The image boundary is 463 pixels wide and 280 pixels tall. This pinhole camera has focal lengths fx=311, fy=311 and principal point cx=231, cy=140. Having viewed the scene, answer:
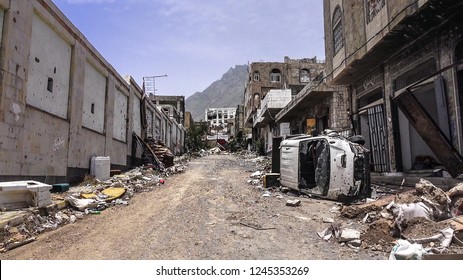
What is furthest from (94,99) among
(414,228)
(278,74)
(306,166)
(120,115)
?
(278,74)

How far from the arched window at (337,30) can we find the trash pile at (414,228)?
8.47 meters

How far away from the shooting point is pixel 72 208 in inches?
277

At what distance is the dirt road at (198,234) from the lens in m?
4.16

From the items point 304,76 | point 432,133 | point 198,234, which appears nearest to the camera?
point 198,234

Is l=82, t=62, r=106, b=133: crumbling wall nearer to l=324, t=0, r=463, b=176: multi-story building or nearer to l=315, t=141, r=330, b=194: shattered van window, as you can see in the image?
l=315, t=141, r=330, b=194: shattered van window

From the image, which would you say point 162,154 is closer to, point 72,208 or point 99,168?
point 99,168

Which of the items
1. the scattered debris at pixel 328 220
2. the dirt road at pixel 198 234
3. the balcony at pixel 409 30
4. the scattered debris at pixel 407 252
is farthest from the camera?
the balcony at pixel 409 30

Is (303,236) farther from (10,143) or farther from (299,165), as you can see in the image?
(10,143)

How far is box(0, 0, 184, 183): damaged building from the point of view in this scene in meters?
6.76

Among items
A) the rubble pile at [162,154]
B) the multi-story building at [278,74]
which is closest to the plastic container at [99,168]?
the rubble pile at [162,154]

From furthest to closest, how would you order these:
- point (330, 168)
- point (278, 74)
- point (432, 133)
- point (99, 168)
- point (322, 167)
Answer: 1. point (278, 74)
2. point (99, 168)
3. point (322, 167)
4. point (330, 168)
5. point (432, 133)

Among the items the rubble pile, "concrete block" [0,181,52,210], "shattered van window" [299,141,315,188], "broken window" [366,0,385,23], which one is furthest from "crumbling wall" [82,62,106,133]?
"broken window" [366,0,385,23]

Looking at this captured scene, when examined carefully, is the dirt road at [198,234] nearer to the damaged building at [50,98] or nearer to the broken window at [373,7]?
the damaged building at [50,98]

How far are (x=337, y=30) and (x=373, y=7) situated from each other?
3.21 metres
